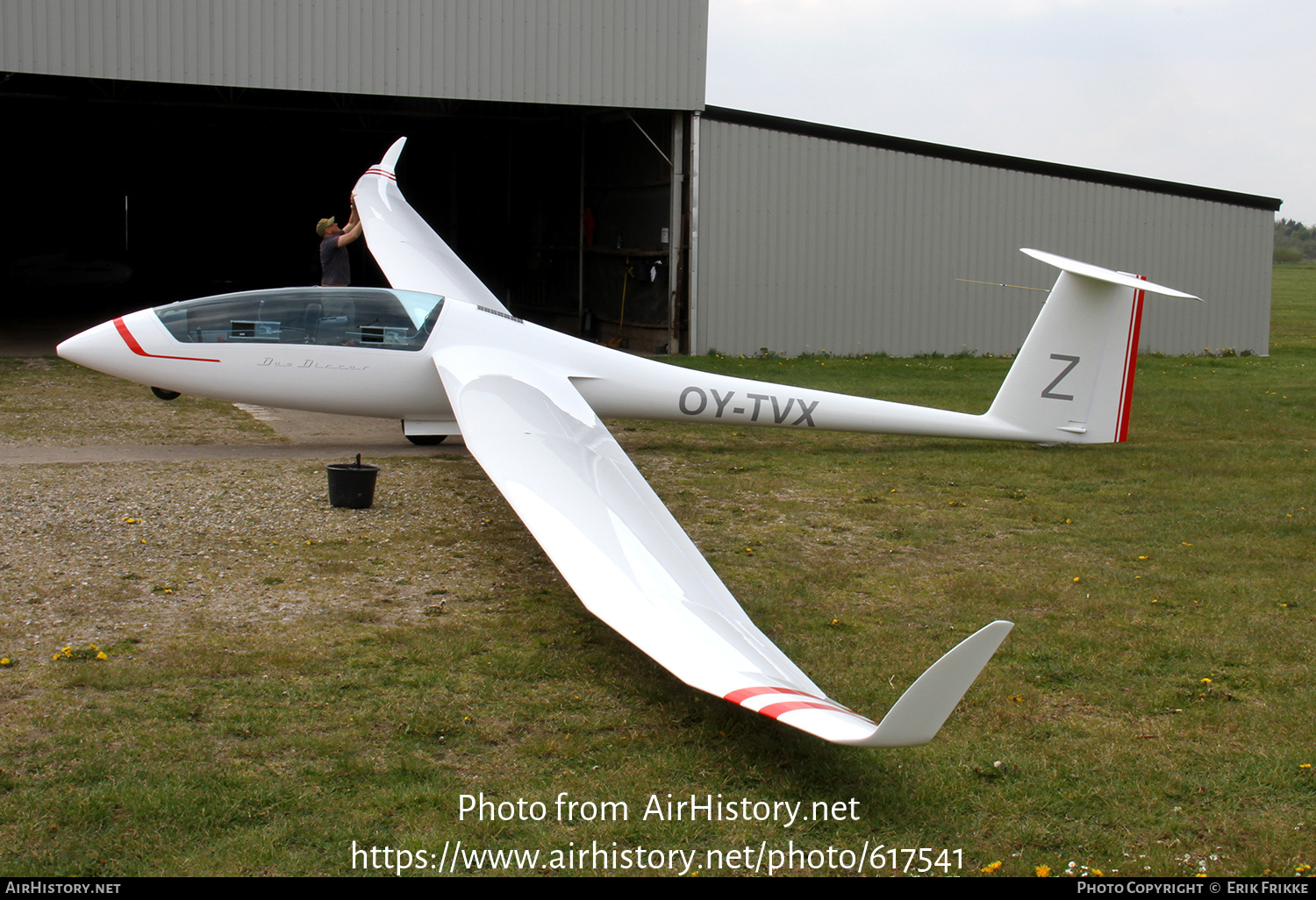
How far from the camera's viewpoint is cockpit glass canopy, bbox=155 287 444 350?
9.31 metres

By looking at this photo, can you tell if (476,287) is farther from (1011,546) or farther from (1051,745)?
(1051,745)

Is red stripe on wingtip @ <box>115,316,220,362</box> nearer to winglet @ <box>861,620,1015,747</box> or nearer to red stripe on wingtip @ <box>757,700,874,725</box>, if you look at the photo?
red stripe on wingtip @ <box>757,700,874,725</box>

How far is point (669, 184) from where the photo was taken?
20.8 metres

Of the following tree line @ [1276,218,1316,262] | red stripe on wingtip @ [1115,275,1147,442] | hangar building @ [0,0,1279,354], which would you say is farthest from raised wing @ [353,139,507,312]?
tree line @ [1276,218,1316,262]

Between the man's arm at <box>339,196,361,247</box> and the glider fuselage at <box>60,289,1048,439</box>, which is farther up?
the man's arm at <box>339,196,361,247</box>

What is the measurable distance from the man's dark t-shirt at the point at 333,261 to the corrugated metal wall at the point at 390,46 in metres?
6.06

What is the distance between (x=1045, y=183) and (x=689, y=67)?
7661 millimetres

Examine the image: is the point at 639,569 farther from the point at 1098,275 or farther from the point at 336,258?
the point at 336,258

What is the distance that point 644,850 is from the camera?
388 cm

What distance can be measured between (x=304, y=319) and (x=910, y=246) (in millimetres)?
14146

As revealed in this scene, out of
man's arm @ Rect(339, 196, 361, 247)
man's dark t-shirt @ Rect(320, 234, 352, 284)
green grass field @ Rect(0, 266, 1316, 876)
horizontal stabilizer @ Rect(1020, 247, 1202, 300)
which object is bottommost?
green grass field @ Rect(0, 266, 1316, 876)

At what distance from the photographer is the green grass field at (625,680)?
395cm

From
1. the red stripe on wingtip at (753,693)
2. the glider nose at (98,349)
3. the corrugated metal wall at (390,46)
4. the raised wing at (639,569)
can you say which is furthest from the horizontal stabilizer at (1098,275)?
the corrugated metal wall at (390,46)

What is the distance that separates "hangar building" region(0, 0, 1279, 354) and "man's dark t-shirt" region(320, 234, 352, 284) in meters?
6.08
